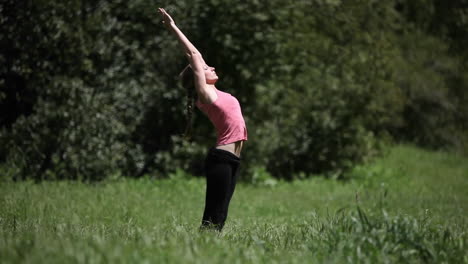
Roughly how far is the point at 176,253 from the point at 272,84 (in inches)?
346

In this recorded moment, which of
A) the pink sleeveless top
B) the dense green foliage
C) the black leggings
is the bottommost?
the dense green foliage

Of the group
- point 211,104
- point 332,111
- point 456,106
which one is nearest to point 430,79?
point 456,106

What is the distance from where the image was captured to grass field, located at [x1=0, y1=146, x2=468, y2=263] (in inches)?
160

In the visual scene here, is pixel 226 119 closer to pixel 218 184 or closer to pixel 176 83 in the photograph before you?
pixel 218 184

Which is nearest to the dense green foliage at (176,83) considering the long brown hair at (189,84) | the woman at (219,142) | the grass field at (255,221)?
the grass field at (255,221)

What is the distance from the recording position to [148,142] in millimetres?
12508

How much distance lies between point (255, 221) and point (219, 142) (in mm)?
2542

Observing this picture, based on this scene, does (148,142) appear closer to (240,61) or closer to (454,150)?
(240,61)

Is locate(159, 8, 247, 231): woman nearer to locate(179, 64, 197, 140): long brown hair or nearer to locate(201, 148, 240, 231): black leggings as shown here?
locate(201, 148, 240, 231): black leggings

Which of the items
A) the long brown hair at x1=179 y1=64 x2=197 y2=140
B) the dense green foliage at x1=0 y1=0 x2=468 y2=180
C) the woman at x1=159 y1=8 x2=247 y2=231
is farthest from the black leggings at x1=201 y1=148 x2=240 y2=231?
the dense green foliage at x1=0 y1=0 x2=468 y2=180

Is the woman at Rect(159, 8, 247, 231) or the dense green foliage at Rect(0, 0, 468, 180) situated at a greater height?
the woman at Rect(159, 8, 247, 231)

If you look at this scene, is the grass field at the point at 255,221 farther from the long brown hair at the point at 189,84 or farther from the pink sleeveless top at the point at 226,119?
Result: the long brown hair at the point at 189,84

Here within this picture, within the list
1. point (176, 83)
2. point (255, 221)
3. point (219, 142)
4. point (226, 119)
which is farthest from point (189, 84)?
point (176, 83)

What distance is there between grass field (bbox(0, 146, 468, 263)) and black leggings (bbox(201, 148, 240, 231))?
0.67 feet
